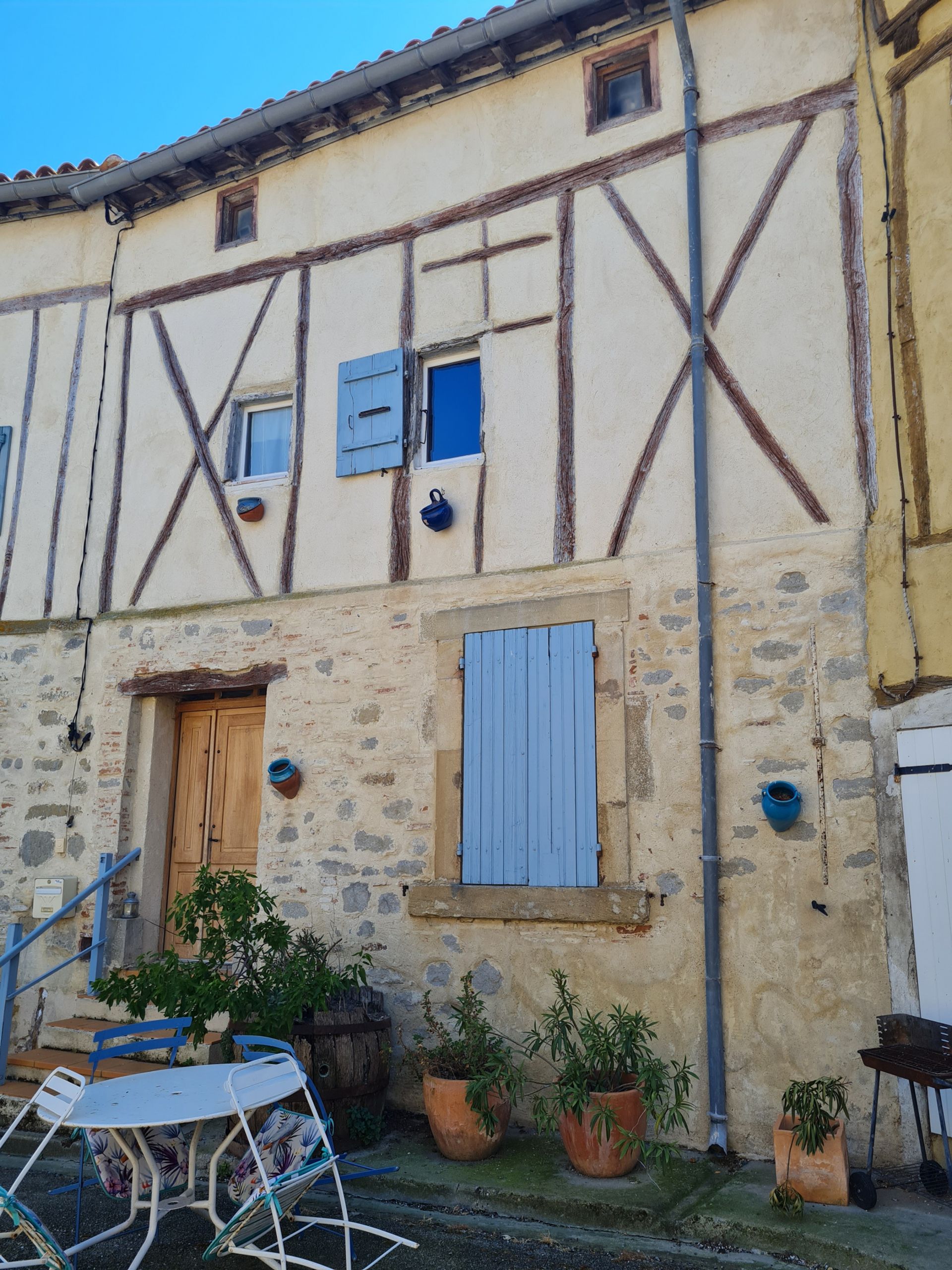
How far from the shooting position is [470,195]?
6504 millimetres

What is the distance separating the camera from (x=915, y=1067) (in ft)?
12.8

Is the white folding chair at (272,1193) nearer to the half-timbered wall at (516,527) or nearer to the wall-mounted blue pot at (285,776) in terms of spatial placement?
the half-timbered wall at (516,527)

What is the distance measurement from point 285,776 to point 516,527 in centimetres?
207

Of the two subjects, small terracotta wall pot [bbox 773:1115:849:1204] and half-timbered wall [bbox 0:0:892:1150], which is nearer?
small terracotta wall pot [bbox 773:1115:849:1204]

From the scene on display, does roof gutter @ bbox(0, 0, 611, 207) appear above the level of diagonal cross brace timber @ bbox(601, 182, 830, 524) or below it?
above

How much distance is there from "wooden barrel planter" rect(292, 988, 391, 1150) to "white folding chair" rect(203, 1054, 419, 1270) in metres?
1.13

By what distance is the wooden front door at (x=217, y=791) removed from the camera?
679cm

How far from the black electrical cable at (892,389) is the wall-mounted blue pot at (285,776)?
342cm

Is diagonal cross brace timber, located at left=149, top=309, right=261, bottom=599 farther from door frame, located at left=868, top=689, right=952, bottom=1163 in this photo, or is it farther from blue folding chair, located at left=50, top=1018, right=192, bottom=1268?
door frame, located at left=868, top=689, right=952, bottom=1163

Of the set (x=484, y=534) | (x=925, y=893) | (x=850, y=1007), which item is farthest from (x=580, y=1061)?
(x=484, y=534)

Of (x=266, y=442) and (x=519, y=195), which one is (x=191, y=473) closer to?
(x=266, y=442)

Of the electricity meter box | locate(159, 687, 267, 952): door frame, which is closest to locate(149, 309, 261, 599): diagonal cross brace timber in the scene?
locate(159, 687, 267, 952): door frame

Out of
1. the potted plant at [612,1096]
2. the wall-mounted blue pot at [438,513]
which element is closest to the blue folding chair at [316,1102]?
the potted plant at [612,1096]

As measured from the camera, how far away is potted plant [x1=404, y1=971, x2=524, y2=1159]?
A: 4648mm
